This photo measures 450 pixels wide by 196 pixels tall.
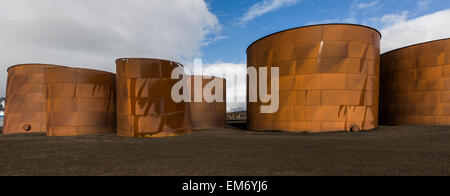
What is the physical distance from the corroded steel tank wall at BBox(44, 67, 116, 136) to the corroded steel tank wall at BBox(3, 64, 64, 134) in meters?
4.95

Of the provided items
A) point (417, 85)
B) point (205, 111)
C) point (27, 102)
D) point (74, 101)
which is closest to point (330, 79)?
point (417, 85)

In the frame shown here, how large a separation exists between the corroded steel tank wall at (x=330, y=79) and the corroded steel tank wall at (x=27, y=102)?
18.0 m

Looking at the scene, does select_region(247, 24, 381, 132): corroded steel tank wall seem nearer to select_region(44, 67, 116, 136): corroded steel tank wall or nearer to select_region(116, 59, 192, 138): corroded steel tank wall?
select_region(116, 59, 192, 138): corroded steel tank wall

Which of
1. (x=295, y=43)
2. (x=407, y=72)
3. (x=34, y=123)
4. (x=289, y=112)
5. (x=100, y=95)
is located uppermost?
(x=295, y=43)

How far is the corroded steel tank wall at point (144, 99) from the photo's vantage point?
11.2m

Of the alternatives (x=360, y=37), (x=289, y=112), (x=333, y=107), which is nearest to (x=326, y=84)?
(x=333, y=107)

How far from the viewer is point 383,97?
16.2 meters

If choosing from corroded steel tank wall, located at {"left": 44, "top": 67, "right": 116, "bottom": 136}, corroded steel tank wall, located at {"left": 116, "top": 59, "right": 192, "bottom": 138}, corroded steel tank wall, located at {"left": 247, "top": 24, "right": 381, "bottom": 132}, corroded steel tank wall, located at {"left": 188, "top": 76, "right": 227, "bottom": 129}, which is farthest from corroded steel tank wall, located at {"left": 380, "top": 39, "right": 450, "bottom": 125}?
corroded steel tank wall, located at {"left": 44, "top": 67, "right": 116, "bottom": 136}

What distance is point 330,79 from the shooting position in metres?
12.0

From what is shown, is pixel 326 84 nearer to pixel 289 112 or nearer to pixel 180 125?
pixel 289 112

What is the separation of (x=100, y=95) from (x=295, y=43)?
40.9 feet

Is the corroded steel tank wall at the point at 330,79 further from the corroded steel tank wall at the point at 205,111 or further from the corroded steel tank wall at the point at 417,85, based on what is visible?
the corroded steel tank wall at the point at 205,111

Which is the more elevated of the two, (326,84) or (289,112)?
(326,84)
